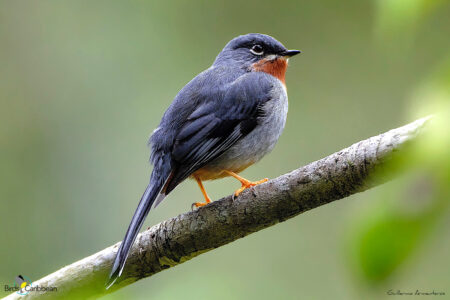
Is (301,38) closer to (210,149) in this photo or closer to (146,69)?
(146,69)

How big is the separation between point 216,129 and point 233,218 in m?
1.05

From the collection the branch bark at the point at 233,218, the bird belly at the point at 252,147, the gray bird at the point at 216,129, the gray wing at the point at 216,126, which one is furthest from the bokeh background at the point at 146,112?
the branch bark at the point at 233,218

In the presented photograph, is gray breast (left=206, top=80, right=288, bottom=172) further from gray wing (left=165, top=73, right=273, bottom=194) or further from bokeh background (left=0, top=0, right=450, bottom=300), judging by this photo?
bokeh background (left=0, top=0, right=450, bottom=300)

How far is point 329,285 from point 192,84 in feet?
12.1

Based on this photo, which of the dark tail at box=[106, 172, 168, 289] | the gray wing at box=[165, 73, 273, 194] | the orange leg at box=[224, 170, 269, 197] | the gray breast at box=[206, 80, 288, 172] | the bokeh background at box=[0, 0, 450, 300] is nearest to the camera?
the dark tail at box=[106, 172, 168, 289]

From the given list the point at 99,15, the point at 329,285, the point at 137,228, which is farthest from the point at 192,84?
the point at 99,15

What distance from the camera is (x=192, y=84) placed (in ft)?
16.3

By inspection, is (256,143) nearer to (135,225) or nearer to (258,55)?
(258,55)

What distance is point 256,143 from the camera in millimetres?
4684

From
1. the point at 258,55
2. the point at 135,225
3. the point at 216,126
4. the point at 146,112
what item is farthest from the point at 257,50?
the point at 146,112

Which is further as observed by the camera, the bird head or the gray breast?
the bird head

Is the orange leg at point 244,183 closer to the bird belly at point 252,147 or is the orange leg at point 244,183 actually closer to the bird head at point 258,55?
the bird belly at point 252,147

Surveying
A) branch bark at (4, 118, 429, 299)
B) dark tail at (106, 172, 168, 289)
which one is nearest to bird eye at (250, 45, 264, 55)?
dark tail at (106, 172, 168, 289)

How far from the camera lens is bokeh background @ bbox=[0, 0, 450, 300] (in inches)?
294
